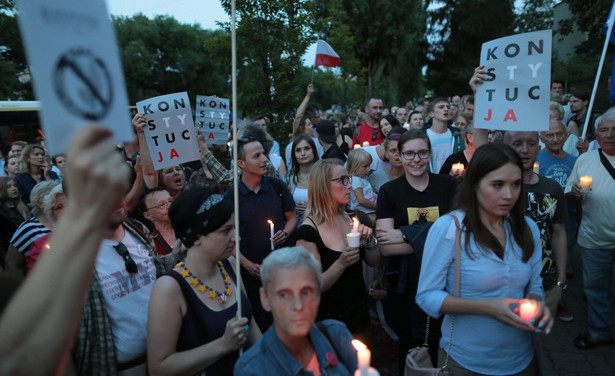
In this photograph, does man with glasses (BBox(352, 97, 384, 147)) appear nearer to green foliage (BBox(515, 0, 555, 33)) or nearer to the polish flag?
the polish flag

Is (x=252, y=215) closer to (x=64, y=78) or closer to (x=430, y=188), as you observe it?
(x=430, y=188)

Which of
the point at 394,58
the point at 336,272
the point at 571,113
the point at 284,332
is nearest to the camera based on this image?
the point at 284,332

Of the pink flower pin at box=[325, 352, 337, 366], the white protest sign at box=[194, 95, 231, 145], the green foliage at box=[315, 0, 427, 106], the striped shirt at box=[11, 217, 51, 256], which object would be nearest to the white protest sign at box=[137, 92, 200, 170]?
the striped shirt at box=[11, 217, 51, 256]

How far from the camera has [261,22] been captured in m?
7.85

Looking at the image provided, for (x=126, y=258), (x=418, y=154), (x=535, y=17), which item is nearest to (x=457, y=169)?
(x=418, y=154)

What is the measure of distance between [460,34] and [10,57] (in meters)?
33.8

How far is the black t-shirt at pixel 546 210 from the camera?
3.43 meters

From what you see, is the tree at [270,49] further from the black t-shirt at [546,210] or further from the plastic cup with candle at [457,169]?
the black t-shirt at [546,210]

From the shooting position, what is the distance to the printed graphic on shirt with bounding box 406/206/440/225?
11.1 feet

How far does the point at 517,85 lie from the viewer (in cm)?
337

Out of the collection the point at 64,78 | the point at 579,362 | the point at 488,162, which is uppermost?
the point at 64,78

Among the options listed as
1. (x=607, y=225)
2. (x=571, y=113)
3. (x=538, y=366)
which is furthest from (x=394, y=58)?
(x=538, y=366)

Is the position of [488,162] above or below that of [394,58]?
below

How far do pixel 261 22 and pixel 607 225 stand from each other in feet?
21.2
